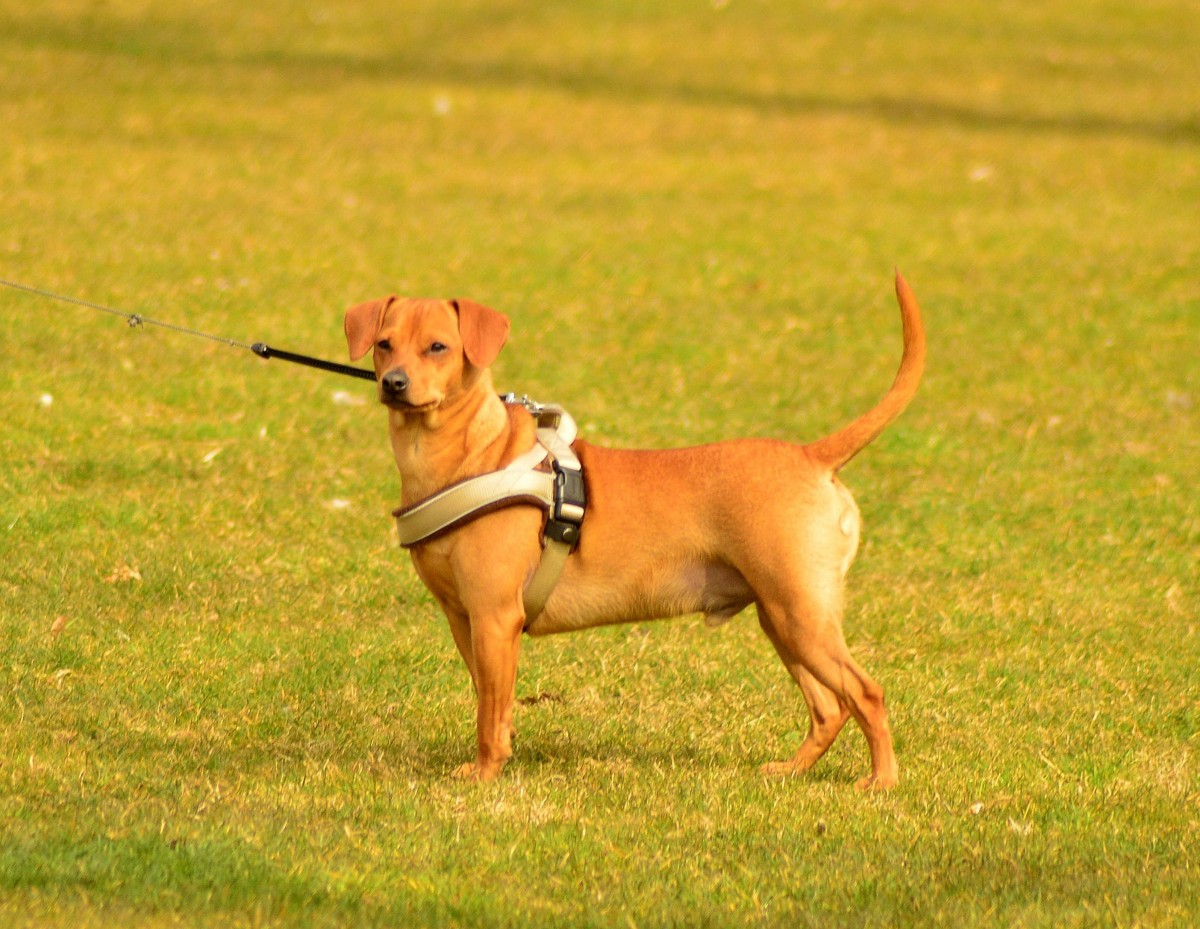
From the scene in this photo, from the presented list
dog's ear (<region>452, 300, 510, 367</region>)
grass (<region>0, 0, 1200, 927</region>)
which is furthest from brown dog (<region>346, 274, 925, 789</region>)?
grass (<region>0, 0, 1200, 927</region>)

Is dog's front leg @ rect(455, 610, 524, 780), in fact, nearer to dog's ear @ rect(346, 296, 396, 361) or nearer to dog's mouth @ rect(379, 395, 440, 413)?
dog's mouth @ rect(379, 395, 440, 413)

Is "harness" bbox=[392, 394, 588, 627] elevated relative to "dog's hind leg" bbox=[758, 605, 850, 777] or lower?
elevated

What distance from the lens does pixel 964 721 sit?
22.3 ft

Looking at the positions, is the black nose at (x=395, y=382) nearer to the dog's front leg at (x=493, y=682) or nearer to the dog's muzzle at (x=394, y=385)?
the dog's muzzle at (x=394, y=385)

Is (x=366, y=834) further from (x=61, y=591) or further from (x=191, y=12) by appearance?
(x=191, y=12)

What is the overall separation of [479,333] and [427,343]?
0.18 metres

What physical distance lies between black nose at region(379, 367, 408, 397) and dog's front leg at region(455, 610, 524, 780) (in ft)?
2.58

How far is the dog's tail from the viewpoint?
5809 mm

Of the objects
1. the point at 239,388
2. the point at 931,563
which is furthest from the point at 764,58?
the point at 931,563

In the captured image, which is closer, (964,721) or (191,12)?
(964,721)

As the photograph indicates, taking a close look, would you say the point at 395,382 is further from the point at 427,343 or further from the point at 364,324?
the point at 364,324

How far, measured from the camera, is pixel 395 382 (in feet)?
18.0

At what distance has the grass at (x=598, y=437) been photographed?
5.05 m

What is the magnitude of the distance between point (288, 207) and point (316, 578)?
8.00 metres
